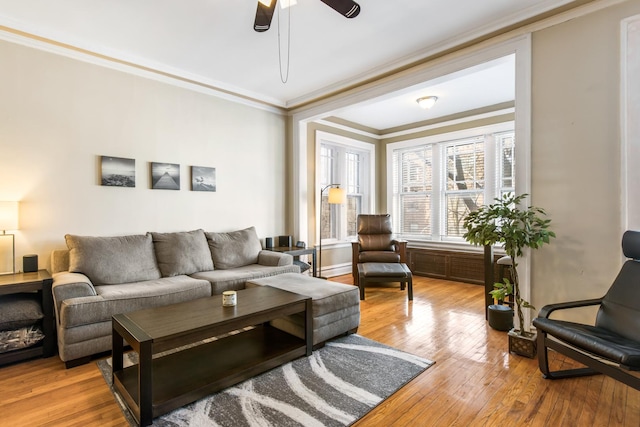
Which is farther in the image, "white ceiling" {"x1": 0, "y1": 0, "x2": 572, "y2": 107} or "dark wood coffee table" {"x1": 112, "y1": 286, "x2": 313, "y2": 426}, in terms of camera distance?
"white ceiling" {"x1": 0, "y1": 0, "x2": 572, "y2": 107}

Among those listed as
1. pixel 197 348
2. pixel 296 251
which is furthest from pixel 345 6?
pixel 296 251

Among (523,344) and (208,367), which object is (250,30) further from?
(523,344)

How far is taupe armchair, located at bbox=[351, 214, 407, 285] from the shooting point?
491 cm

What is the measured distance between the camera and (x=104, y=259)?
306cm

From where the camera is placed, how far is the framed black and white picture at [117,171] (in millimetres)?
3451

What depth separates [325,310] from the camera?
2.74 metres

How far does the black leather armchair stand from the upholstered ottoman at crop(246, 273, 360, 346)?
1434 mm

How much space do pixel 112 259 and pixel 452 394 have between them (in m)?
3.10

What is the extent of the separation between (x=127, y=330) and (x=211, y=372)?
23.6 inches

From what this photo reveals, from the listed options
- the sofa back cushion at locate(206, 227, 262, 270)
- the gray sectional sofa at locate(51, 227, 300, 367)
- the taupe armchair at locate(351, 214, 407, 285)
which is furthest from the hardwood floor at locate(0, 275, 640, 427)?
the taupe armchair at locate(351, 214, 407, 285)

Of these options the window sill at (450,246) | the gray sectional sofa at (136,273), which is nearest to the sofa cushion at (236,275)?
the gray sectional sofa at (136,273)

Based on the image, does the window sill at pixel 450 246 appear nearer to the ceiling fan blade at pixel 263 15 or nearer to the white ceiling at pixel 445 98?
the white ceiling at pixel 445 98

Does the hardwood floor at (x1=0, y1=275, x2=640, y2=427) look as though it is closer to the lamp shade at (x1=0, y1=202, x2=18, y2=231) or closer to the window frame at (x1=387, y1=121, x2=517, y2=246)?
the lamp shade at (x1=0, y1=202, x2=18, y2=231)

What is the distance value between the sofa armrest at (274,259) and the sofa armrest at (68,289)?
184 centimetres
